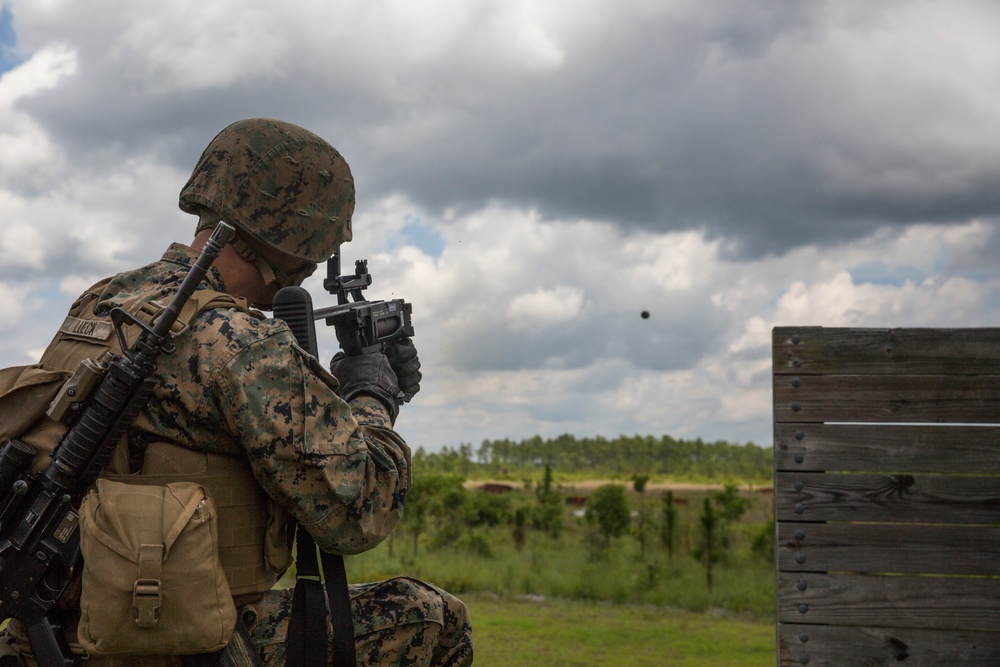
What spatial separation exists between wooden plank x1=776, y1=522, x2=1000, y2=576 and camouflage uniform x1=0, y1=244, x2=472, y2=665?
232 centimetres

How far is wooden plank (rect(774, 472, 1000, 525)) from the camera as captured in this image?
4.26 m

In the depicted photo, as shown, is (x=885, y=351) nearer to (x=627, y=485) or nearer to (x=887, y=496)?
(x=887, y=496)

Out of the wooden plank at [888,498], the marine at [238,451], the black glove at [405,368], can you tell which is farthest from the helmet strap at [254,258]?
the wooden plank at [888,498]

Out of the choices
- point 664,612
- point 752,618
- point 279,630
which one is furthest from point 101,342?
point 752,618

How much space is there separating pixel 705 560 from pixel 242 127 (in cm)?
1346

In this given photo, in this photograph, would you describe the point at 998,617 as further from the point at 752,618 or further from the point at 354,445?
the point at 752,618

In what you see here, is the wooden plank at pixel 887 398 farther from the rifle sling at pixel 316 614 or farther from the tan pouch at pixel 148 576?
the tan pouch at pixel 148 576

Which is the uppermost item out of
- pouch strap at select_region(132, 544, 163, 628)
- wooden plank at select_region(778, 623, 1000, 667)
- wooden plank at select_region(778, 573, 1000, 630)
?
pouch strap at select_region(132, 544, 163, 628)

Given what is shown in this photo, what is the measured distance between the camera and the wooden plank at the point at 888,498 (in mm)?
4262

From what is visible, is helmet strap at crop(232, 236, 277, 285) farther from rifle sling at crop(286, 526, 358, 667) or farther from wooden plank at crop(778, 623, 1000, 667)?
wooden plank at crop(778, 623, 1000, 667)

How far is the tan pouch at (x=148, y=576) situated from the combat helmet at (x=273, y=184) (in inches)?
39.0

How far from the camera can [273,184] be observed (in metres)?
3.08

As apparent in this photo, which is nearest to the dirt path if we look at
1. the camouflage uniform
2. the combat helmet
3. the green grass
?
the green grass

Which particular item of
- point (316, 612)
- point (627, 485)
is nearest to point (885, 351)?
point (316, 612)
